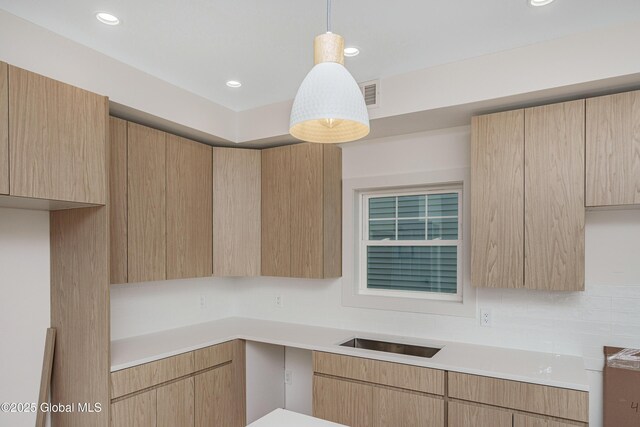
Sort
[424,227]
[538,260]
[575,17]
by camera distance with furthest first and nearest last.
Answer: [424,227] → [538,260] → [575,17]

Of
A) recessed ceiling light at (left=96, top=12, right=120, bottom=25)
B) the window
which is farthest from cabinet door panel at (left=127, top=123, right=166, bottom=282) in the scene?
the window

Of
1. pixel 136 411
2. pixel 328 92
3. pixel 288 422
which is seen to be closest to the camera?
pixel 328 92

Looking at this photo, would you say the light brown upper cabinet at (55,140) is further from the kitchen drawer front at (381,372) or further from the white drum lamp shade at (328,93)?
the kitchen drawer front at (381,372)

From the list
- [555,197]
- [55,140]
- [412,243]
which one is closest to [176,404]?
[55,140]

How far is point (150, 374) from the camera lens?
8.16 feet

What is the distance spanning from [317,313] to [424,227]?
3.77 ft

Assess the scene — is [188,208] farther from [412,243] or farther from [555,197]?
[555,197]

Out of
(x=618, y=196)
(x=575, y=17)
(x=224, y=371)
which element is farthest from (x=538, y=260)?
(x=224, y=371)

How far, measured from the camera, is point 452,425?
235cm

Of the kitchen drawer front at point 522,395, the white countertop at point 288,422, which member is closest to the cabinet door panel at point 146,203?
the white countertop at point 288,422

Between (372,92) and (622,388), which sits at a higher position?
(372,92)

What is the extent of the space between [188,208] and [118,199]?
1.91 ft

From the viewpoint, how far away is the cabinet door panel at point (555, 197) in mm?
2248

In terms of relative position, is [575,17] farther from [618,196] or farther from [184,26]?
[184,26]
